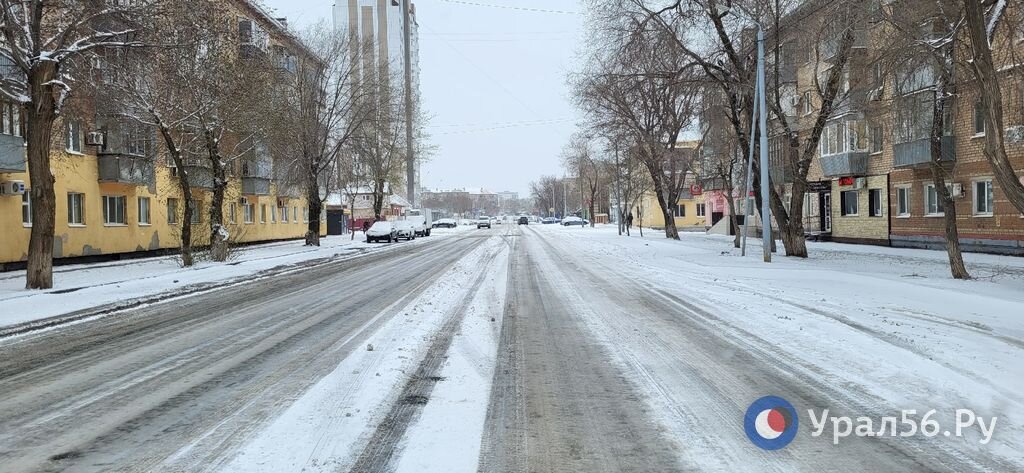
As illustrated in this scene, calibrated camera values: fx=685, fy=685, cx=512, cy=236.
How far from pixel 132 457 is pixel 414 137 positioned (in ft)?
160

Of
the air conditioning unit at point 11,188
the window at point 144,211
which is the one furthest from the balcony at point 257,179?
the air conditioning unit at point 11,188

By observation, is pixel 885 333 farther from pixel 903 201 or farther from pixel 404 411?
pixel 903 201

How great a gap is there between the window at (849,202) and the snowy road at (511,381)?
2253 centimetres

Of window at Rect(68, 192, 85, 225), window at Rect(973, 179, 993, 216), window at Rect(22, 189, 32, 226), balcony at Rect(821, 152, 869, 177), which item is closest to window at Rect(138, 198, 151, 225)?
window at Rect(68, 192, 85, 225)

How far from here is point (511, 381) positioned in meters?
6.16

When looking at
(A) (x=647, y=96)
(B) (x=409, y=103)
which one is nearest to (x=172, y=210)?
(B) (x=409, y=103)

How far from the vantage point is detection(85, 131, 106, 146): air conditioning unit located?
84.6ft

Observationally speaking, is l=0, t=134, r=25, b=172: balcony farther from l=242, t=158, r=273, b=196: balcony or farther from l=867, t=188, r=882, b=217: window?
l=867, t=188, r=882, b=217: window

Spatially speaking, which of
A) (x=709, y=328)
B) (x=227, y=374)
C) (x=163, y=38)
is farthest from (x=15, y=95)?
(x=709, y=328)

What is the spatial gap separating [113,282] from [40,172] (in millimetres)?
3369

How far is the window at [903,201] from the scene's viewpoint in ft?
94.8

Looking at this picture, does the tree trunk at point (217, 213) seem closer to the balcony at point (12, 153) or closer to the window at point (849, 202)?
the balcony at point (12, 153)

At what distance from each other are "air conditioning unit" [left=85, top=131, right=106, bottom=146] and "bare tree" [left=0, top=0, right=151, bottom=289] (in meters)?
10.2

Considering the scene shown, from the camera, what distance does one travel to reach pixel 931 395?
5504 mm
